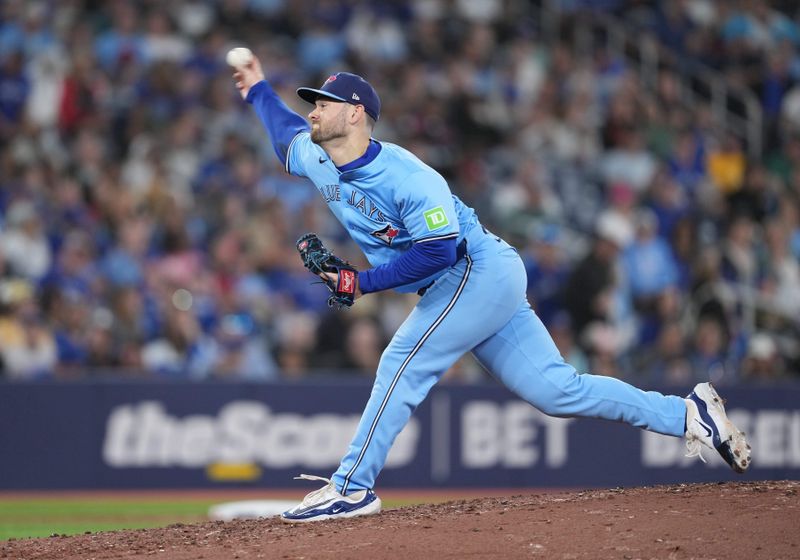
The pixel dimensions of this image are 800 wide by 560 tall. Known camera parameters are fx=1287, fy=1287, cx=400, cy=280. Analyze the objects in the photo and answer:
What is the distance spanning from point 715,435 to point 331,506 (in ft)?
6.55

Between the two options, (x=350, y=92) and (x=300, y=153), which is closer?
(x=350, y=92)

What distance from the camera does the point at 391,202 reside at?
6.28m

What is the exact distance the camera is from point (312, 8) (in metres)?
16.0

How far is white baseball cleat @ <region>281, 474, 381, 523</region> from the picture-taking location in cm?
649

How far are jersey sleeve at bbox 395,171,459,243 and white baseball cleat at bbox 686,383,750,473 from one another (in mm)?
1617

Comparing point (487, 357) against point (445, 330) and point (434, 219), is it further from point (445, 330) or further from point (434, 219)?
point (434, 219)

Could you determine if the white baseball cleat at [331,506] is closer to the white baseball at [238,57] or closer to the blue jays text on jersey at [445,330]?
the blue jays text on jersey at [445,330]

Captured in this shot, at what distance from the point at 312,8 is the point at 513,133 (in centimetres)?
296

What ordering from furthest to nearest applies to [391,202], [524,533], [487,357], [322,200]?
1. [322,200]
2. [487,357]
3. [391,202]
4. [524,533]

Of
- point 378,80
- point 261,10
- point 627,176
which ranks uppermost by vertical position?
point 261,10

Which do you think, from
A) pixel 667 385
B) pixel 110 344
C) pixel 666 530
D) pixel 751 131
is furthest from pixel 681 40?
pixel 666 530

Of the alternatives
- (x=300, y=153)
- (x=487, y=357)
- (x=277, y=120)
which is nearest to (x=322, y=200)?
(x=277, y=120)

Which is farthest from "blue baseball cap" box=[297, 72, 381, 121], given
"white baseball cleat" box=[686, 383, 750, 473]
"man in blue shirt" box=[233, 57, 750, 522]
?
"white baseball cleat" box=[686, 383, 750, 473]

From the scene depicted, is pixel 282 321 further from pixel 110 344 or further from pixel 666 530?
pixel 666 530
